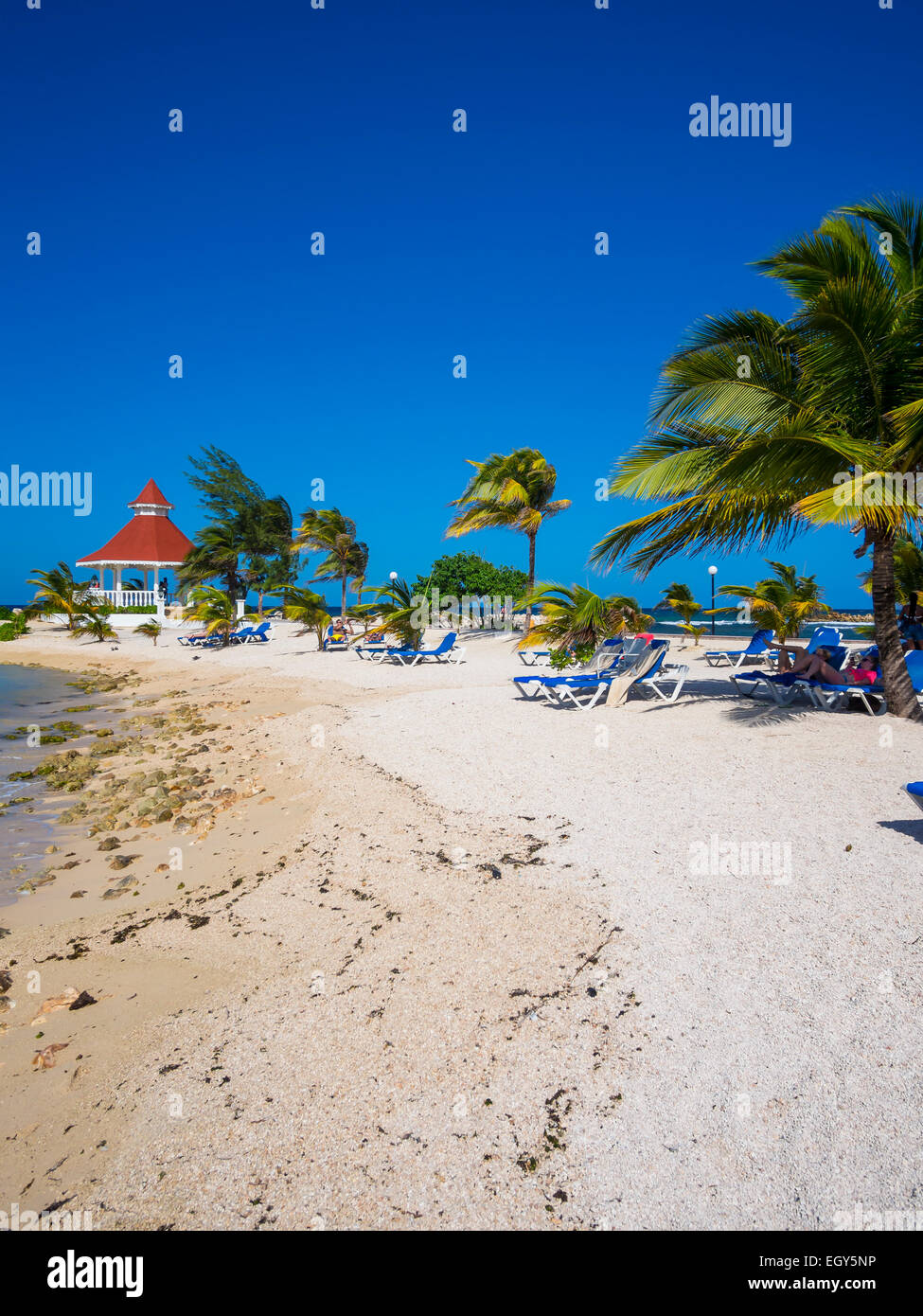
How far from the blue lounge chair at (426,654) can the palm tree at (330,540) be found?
9213 mm

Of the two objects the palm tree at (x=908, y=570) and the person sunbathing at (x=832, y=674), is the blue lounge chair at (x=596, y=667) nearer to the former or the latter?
the person sunbathing at (x=832, y=674)

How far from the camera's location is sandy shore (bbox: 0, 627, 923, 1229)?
7.41ft

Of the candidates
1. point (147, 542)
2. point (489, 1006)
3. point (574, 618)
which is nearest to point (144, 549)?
point (147, 542)

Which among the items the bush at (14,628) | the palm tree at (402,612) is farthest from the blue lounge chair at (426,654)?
the bush at (14,628)

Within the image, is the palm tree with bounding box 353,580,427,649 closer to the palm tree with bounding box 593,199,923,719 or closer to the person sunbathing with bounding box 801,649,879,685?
the palm tree with bounding box 593,199,923,719

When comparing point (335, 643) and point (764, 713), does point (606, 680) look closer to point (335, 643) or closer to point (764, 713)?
point (764, 713)

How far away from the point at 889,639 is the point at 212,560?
32972 mm

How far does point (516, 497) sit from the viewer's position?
23172mm

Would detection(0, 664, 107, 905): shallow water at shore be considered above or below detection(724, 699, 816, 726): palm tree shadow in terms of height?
below

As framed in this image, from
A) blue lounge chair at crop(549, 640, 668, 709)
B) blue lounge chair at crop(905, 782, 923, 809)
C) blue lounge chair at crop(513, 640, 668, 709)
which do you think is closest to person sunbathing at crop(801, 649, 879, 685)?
blue lounge chair at crop(549, 640, 668, 709)

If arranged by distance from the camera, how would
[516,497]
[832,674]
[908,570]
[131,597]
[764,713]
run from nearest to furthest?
[764,713] → [832,674] → [908,570] → [516,497] → [131,597]

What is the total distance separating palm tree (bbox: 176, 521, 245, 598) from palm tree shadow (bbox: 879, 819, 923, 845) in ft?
114
